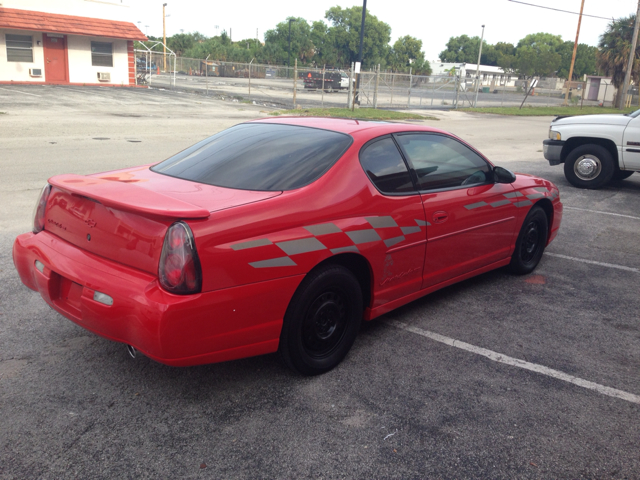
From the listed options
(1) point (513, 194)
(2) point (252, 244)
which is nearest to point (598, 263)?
(1) point (513, 194)

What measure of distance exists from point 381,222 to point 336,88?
1647 inches

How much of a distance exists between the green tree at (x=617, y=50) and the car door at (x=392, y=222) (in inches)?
1784

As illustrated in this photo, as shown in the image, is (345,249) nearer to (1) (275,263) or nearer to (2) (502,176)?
(1) (275,263)

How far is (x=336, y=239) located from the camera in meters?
3.34

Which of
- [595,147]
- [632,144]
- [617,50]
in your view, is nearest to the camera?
[632,144]

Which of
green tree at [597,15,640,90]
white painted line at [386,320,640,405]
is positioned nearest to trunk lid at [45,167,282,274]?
white painted line at [386,320,640,405]

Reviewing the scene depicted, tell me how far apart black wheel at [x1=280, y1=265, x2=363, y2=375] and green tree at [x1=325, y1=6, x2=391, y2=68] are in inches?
3978

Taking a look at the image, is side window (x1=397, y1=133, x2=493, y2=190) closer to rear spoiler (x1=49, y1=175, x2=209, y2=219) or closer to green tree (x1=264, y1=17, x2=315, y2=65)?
rear spoiler (x1=49, y1=175, x2=209, y2=219)

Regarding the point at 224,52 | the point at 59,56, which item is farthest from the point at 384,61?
the point at 59,56

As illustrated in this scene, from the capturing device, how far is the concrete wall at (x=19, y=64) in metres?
30.6

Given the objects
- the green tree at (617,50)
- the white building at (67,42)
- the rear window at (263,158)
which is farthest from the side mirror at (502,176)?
the green tree at (617,50)

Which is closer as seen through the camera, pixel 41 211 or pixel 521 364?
pixel 41 211

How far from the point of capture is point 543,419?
314cm

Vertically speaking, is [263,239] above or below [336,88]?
below
